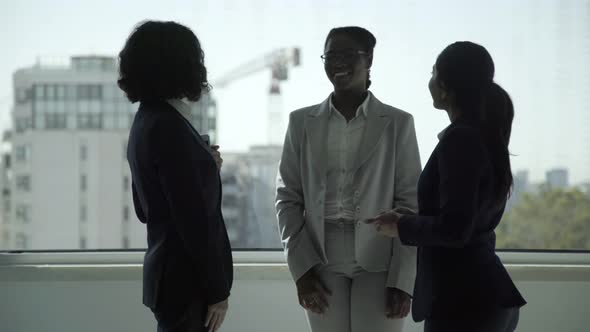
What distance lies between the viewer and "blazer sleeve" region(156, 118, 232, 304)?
1.73 meters

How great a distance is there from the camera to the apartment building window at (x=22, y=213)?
12.5ft

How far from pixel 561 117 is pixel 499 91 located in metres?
2.18

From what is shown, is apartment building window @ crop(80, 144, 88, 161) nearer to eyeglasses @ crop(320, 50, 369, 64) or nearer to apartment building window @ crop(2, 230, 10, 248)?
apartment building window @ crop(2, 230, 10, 248)

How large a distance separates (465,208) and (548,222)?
238 cm

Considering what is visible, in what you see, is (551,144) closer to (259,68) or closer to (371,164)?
(259,68)

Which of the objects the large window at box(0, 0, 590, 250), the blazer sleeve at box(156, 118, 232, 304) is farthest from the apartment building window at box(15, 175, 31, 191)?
the blazer sleeve at box(156, 118, 232, 304)

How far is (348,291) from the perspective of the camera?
2.25 meters

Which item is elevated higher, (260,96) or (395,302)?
(260,96)

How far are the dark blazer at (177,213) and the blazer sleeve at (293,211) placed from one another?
1.53ft

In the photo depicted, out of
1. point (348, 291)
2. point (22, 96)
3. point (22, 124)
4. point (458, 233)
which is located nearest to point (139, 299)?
point (22, 124)

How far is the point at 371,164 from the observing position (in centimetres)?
226

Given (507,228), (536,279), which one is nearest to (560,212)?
(507,228)

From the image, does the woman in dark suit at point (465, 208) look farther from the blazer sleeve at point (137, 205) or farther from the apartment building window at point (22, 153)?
the apartment building window at point (22, 153)

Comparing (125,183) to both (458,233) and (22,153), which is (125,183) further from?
(458,233)
